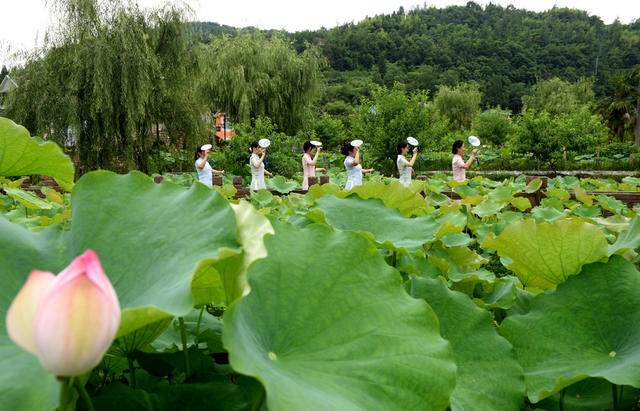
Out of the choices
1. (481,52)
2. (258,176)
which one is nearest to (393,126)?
(258,176)

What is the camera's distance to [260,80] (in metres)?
17.0

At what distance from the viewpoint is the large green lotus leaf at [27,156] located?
2.77 feet

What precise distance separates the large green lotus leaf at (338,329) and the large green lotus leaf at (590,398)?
28 centimetres

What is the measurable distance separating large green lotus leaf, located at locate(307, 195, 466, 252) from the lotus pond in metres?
0.26

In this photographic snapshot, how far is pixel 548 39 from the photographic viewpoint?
7319 cm

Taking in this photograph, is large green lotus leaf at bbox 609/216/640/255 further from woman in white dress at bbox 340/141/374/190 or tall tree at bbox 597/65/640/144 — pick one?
tall tree at bbox 597/65/640/144

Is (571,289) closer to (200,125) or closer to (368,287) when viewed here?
(368,287)

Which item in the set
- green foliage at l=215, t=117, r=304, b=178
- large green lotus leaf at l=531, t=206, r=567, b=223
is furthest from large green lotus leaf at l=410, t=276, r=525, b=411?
green foliage at l=215, t=117, r=304, b=178

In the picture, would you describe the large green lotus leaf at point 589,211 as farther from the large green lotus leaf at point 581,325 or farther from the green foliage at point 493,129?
the green foliage at point 493,129

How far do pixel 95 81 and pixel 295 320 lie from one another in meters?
10.1

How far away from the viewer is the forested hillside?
62656 millimetres

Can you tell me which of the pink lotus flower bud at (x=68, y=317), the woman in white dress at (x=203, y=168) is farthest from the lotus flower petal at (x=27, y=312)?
the woman in white dress at (x=203, y=168)

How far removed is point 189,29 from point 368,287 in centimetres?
1142

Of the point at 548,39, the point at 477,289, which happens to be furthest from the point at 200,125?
the point at 548,39
